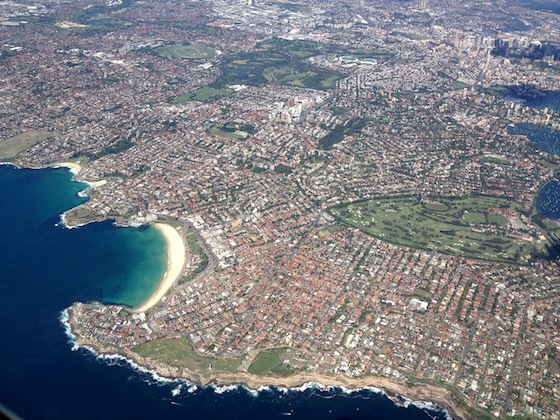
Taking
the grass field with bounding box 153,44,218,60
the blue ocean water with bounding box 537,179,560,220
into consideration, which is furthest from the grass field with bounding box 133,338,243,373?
the grass field with bounding box 153,44,218,60

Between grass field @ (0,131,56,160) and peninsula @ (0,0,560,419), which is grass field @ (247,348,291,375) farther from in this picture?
grass field @ (0,131,56,160)

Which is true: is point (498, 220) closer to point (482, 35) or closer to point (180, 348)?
point (180, 348)

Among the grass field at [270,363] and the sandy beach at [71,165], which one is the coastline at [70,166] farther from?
the grass field at [270,363]

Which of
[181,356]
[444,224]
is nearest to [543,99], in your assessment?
[444,224]

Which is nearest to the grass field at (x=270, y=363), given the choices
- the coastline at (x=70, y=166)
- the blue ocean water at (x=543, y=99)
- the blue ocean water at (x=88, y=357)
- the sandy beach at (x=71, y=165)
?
the blue ocean water at (x=88, y=357)

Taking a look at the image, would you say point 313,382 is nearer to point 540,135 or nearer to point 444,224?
point 444,224

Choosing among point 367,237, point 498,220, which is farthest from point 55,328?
point 498,220
